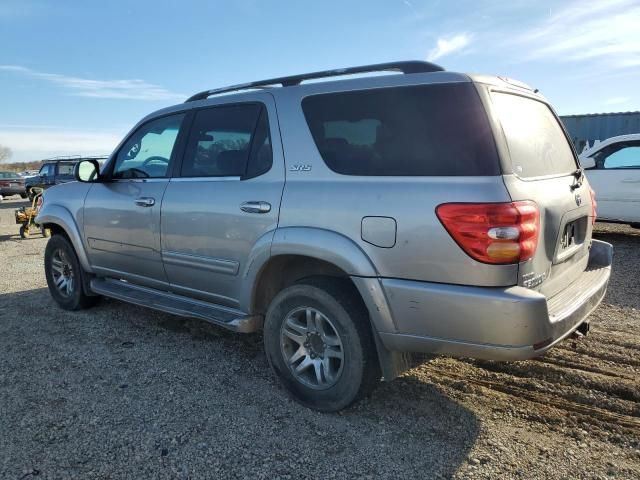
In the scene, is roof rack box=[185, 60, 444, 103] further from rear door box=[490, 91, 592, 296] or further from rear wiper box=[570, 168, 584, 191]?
rear wiper box=[570, 168, 584, 191]

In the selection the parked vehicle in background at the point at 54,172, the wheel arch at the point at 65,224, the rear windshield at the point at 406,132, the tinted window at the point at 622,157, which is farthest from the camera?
the parked vehicle in background at the point at 54,172

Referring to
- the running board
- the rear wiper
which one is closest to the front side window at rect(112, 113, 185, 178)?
the running board

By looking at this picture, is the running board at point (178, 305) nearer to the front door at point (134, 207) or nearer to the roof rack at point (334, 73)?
the front door at point (134, 207)

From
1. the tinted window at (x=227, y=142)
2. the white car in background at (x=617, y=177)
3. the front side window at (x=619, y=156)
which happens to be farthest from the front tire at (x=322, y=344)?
the front side window at (x=619, y=156)

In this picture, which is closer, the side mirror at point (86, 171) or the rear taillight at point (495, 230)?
the rear taillight at point (495, 230)

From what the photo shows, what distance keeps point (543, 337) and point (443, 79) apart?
1.44 m

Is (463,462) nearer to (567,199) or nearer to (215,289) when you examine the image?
(567,199)

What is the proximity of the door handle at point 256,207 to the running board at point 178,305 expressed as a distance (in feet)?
2.44

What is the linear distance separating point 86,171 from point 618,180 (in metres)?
Answer: 8.50

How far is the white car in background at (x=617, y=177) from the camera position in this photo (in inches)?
345

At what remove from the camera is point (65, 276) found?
5.43m

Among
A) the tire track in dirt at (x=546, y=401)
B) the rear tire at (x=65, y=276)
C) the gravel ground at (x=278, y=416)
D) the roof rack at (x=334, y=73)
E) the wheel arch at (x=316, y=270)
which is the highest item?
the roof rack at (x=334, y=73)

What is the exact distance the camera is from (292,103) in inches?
133

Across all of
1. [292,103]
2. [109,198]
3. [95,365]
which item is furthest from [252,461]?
[109,198]
